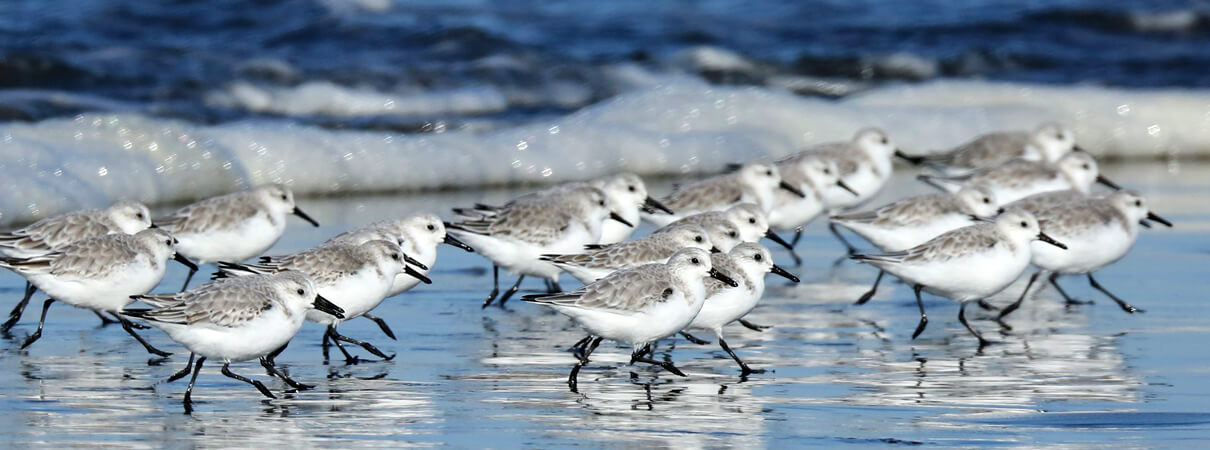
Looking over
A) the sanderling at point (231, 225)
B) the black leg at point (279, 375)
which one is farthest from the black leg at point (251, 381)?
the sanderling at point (231, 225)

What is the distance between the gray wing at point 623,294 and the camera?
7051 millimetres

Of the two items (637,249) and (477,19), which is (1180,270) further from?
(477,19)

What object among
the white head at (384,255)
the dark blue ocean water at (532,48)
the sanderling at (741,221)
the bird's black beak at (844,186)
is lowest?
the dark blue ocean water at (532,48)

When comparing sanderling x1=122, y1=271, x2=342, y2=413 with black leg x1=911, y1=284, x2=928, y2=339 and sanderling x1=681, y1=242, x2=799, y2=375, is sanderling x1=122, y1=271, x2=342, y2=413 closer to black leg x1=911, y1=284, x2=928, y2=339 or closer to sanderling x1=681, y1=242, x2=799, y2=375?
sanderling x1=681, y1=242, x2=799, y2=375

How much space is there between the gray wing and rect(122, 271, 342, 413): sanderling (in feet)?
3.02

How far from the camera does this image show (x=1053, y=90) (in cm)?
2003

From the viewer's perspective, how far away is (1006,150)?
13.8 m

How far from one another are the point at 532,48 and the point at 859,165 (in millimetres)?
9748

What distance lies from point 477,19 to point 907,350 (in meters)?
16.9

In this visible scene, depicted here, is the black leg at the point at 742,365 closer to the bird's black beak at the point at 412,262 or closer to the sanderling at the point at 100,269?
the bird's black beak at the point at 412,262

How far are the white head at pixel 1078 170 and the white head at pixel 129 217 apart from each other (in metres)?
6.18

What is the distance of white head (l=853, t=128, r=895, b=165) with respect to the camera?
13.1 metres

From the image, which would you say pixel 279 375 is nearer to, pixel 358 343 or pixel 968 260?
pixel 358 343

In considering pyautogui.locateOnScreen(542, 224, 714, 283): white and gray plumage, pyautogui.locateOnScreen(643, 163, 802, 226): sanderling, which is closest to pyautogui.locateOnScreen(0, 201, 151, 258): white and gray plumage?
pyautogui.locateOnScreen(542, 224, 714, 283): white and gray plumage
